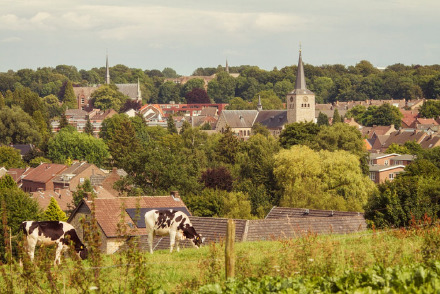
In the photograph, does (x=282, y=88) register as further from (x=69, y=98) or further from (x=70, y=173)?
(x=70, y=173)

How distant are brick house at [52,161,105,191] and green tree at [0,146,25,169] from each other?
1335 cm

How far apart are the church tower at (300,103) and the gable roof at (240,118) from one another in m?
9.04

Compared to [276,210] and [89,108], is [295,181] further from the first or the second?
[89,108]

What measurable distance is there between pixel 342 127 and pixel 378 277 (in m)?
55.9

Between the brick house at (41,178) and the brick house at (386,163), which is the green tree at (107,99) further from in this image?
the brick house at (41,178)

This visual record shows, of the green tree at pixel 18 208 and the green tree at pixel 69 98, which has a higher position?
the green tree at pixel 18 208

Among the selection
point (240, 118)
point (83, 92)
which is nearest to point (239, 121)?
point (240, 118)

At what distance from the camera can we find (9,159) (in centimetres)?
8338

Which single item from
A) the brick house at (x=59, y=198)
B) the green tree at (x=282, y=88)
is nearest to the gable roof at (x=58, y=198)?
the brick house at (x=59, y=198)

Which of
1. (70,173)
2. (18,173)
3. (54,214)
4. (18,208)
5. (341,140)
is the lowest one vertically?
(18,173)

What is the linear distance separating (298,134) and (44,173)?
80.6ft

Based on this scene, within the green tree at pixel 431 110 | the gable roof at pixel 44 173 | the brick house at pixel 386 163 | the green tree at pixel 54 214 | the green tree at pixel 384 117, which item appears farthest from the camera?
the green tree at pixel 431 110

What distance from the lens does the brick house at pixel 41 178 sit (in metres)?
71.3

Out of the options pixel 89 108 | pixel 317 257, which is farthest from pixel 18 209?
pixel 89 108
